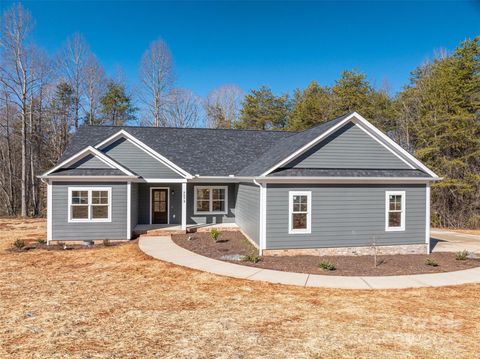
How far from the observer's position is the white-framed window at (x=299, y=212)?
37.4 ft

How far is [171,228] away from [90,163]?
4906mm

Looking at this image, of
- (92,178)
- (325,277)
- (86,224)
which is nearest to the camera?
(325,277)

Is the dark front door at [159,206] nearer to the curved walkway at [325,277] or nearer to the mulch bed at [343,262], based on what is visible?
the mulch bed at [343,262]

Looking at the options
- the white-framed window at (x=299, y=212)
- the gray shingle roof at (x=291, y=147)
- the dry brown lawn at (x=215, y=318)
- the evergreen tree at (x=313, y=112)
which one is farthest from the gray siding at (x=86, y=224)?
the evergreen tree at (x=313, y=112)

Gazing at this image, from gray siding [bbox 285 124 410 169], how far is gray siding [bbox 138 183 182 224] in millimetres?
7585

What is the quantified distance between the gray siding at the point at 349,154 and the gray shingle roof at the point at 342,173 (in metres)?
0.19

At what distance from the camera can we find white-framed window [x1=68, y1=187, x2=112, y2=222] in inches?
521

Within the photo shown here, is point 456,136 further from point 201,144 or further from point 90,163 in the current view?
point 90,163

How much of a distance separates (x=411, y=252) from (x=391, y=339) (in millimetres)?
8192

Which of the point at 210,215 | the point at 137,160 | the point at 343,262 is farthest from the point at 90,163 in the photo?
the point at 343,262

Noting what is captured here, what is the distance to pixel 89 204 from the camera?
13.3m

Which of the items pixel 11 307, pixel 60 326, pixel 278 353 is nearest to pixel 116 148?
pixel 11 307

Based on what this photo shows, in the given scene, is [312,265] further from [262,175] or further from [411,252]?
[411,252]

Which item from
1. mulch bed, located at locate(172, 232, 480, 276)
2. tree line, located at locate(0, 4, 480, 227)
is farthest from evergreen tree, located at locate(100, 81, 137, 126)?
mulch bed, located at locate(172, 232, 480, 276)
